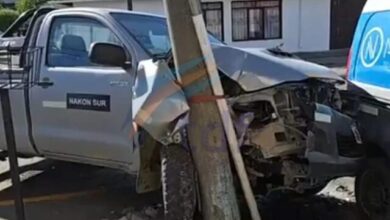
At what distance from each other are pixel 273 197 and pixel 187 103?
226 centimetres

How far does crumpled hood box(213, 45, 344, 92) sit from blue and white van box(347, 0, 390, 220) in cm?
42

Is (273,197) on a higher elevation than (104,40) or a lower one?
lower

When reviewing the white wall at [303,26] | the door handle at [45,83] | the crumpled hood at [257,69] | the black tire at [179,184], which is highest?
the crumpled hood at [257,69]

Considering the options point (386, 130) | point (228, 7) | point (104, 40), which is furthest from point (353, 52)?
point (228, 7)

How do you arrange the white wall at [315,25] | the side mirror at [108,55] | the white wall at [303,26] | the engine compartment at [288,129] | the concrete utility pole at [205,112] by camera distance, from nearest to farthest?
the concrete utility pole at [205,112] → the engine compartment at [288,129] → the side mirror at [108,55] → the white wall at [303,26] → the white wall at [315,25]

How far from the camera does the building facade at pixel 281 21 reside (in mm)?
25047

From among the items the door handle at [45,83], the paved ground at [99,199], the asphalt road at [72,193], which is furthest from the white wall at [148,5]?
the door handle at [45,83]

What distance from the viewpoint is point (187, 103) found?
4.10 m

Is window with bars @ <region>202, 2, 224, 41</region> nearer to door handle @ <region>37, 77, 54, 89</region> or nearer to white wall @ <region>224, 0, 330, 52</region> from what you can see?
white wall @ <region>224, 0, 330, 52</region>

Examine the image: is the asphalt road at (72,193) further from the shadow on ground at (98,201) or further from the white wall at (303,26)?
the white wall at (303,26)

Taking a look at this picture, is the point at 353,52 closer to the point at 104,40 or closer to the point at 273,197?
the point at 273,197

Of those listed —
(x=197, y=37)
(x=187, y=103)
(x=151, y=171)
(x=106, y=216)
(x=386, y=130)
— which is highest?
(x=197, y=37)

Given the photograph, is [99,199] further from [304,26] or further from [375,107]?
[304,26]

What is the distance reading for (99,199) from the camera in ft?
20.7
